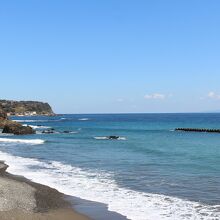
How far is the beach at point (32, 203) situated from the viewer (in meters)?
17.7

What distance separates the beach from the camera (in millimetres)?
17672

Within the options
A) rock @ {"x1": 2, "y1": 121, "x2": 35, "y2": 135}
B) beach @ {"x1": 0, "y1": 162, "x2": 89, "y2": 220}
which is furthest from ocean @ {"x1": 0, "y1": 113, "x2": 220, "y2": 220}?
rock @ {"x1": 2, "y1": 121, "x2": 35, "y2": 135}

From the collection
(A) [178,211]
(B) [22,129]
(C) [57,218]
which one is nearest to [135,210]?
(A) [178,211]

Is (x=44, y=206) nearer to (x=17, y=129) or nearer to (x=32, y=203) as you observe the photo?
(x=32, y=203)

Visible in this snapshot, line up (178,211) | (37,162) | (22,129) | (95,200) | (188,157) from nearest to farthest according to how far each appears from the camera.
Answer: (178,211) < (95,200) < (37,162) < (188,157) < (22,129)

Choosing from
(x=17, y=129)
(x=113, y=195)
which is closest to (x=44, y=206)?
(x=113, y=195)

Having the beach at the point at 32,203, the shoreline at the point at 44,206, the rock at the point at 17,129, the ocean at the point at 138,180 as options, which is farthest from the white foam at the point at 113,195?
the rock at the point at 17,129

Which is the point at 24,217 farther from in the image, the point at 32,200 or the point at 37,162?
the point at 37,162

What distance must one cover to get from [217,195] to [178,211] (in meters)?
4.21

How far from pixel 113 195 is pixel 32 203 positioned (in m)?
4.92

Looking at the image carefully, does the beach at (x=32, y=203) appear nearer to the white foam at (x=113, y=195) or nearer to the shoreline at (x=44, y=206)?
the shoreline at (x=44, y=206)

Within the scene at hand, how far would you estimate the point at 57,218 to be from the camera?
706 inches

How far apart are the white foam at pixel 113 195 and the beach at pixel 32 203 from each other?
5.22ft

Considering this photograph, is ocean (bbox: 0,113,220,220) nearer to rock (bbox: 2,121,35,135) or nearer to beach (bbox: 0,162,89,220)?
beach (bbox: 0,162,89,220)
